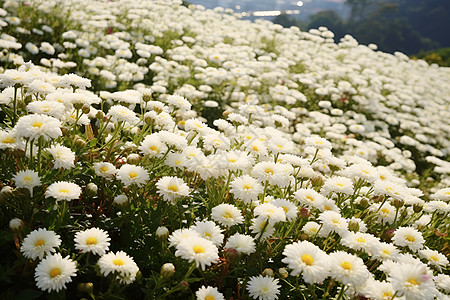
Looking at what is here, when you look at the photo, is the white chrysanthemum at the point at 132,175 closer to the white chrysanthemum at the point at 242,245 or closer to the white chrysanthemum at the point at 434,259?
the white chrysanthemum at the point at 242,245

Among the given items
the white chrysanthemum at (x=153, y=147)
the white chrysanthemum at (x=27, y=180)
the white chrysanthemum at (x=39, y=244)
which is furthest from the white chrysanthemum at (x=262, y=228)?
the white chrysanthemum at (x=27, y=180)

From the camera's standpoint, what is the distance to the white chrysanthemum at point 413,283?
51.4 inches

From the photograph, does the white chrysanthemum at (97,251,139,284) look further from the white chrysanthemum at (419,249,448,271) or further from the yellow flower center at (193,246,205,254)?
the white chrysanthemum at (419,249,448,271)

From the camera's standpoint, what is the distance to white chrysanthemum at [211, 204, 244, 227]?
63.8 inches

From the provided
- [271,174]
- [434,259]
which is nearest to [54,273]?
[271,174]

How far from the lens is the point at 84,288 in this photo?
1.37m

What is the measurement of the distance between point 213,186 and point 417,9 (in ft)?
168

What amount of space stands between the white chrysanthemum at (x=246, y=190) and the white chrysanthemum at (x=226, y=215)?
0.09 meters

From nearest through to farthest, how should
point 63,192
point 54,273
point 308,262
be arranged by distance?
point 54,273, point 308,262, point 63,192

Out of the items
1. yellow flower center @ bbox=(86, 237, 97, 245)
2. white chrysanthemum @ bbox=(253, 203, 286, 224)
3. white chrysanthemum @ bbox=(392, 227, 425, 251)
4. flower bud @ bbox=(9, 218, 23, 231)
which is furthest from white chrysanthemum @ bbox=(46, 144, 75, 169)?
white chrysanthemum @ bbox=(392, 227, 425, 251)

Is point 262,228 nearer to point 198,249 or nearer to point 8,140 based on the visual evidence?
point 198,249

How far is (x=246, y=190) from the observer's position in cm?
176

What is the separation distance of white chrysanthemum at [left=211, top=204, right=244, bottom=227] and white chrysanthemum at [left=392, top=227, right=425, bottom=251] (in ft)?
2.72

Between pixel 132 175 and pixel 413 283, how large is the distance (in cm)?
126
